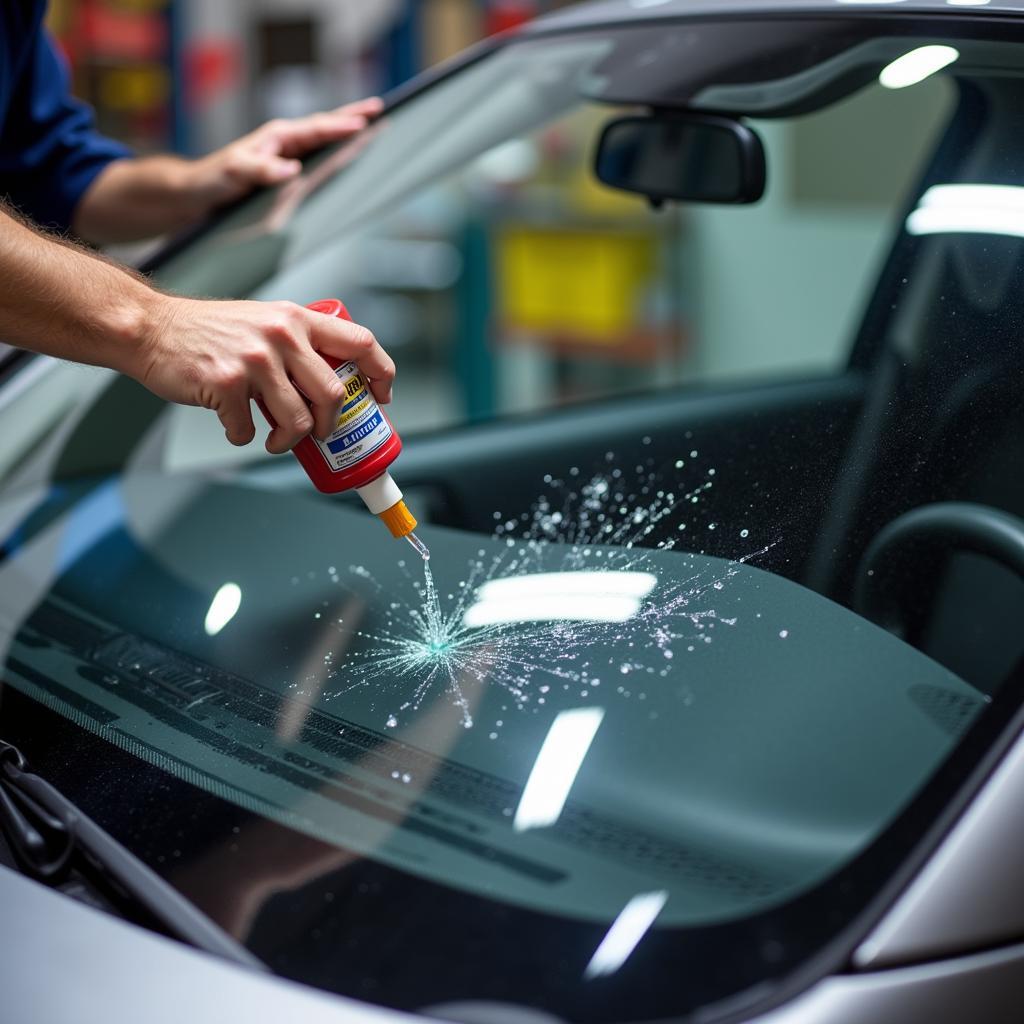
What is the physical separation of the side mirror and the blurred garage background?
1202mm

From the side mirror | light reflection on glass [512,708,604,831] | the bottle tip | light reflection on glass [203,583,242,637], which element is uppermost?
the side mirror

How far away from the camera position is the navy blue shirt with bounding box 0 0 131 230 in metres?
1.85

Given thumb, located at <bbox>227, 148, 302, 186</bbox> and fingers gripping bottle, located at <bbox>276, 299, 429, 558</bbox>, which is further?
thumb, located at <bbox>227, 148, 302, 186</bbox>

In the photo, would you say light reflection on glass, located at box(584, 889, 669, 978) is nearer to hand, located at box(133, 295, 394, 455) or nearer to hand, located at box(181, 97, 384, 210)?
hand, located at box(133, 295, 394, 455)

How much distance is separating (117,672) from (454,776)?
0.36 metres

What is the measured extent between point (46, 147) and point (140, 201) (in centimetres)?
20

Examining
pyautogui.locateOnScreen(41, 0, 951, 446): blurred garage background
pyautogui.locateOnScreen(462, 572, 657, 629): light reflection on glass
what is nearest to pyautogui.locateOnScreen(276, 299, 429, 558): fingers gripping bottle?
pyautogui.locateOnScreen(462, 572, 657, 629): light reflection on glass

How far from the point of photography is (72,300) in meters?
1.03

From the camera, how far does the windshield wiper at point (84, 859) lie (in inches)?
31.4

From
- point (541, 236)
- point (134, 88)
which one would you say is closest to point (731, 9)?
point (541, 236)

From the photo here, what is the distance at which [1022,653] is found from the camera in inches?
34.3

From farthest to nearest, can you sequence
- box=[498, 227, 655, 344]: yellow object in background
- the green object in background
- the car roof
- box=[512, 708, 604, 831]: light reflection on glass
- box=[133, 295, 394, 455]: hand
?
the green object in background, box=[498, 227, 655, 344]: yellow object in background, the car roof, box=[133, 295, 394, 455]: hand, box=[512, 708, 604, 831]: light reflection on glass

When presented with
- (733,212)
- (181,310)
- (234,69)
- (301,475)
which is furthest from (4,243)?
(234,69)

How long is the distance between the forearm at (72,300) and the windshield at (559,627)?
0.86 feet
